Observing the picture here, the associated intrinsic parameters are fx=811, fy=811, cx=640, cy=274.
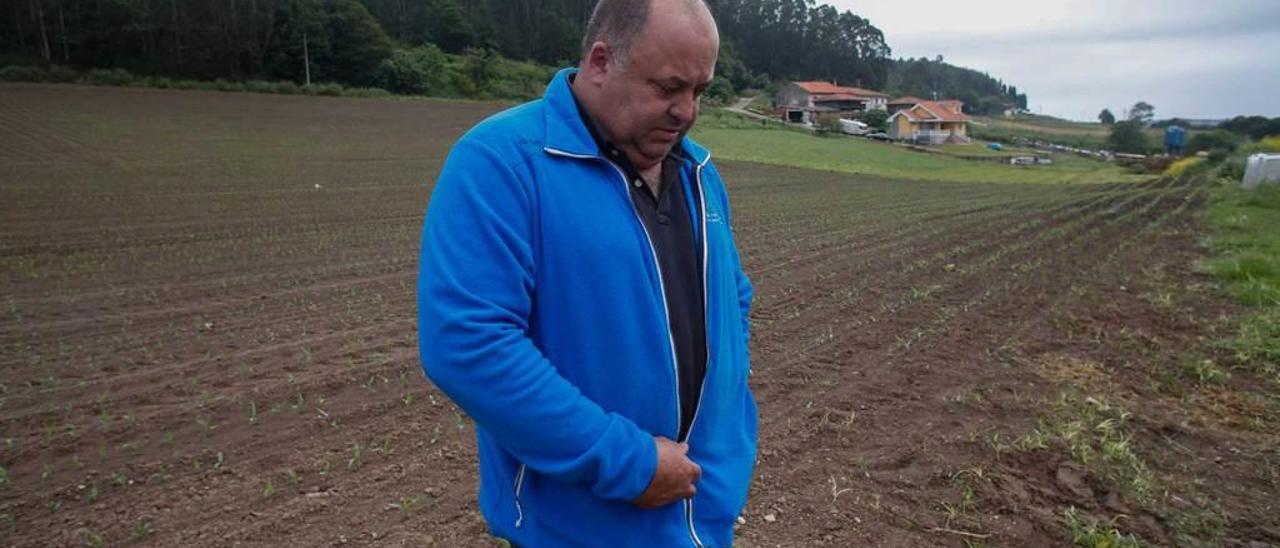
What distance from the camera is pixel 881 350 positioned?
238 inches

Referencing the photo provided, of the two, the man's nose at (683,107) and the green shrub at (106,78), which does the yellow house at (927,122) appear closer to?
the green shrub at (106,78)

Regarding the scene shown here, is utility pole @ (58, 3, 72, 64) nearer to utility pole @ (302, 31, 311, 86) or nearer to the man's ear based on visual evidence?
utility pole @ (302, 31, 311, 86)

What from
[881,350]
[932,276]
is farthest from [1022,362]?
[932,276]

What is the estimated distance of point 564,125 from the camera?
152 centimetres

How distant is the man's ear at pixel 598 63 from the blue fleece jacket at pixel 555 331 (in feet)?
0.20

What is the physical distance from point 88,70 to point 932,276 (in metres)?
42.4

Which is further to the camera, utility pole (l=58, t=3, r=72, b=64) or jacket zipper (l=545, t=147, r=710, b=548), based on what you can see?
utility pole (l=58, t=3, r=72, b=64)

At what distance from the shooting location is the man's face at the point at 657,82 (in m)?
1.49

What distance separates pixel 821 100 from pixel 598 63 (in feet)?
288

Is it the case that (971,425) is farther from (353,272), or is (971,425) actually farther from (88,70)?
(88,70)

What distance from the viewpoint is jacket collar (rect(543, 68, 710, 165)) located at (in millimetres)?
1473

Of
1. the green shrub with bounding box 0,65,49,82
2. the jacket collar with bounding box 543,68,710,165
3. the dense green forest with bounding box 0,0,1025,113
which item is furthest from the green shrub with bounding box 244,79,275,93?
the jacket collar with bounding box 543,68,710,165

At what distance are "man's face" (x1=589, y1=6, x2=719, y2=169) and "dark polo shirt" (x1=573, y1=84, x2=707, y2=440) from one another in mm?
44

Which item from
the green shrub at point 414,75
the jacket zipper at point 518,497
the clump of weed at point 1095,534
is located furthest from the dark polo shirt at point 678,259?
the green shrub at point 414,75
